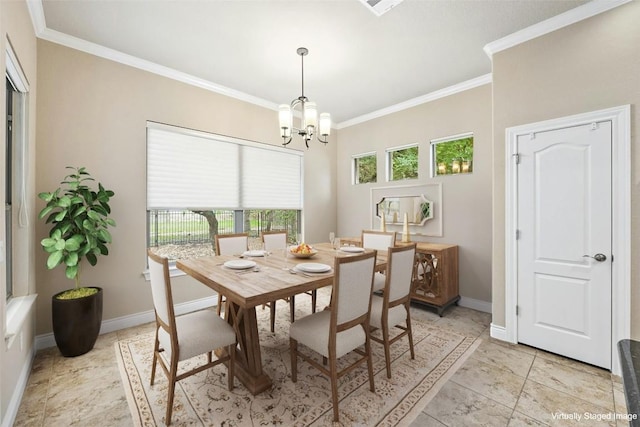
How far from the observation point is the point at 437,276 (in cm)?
346

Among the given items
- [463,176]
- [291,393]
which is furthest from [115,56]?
[463,176]

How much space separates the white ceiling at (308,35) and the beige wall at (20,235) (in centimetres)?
43

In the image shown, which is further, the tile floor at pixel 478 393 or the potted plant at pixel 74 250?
the potted plant at pixel 74 250

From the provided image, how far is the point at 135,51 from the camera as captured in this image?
296cm

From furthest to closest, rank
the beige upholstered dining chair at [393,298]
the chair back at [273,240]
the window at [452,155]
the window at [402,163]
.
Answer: the window at [402,163], the window at [452,155], the chair back at [273,240], the beige upholstered dining chair at [393,298]

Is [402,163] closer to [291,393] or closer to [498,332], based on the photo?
[498,332]

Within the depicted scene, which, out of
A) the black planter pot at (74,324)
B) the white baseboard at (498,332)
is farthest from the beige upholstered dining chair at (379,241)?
the black planter pot at (74,324)

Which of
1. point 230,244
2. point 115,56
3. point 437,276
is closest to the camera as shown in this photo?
point 115,56

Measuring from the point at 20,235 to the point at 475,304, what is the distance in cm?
487

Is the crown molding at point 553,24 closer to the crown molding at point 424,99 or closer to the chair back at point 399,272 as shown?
the crown molding at point 424,99

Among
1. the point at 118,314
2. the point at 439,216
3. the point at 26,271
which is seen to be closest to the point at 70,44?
the point at 26,271

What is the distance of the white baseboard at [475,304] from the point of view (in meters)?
3.51

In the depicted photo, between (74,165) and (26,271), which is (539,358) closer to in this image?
(26,271)

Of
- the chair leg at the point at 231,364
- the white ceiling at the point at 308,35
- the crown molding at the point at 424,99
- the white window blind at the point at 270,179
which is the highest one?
the white ceiling at the point at 308,35
